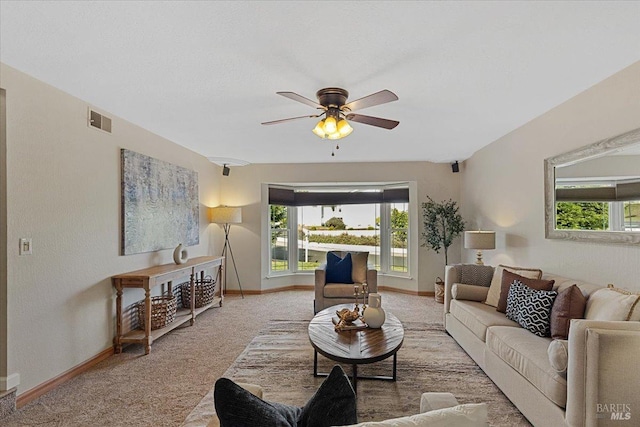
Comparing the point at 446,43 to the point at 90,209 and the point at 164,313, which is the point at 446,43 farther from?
the point at 164,313

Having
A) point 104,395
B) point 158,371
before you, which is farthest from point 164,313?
point 104,395

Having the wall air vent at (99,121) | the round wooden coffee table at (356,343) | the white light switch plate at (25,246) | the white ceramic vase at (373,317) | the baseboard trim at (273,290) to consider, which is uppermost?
the wall air vent at (99,121)

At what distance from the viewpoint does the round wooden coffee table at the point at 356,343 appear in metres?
2.51

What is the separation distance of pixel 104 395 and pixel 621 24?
4323 millimetres

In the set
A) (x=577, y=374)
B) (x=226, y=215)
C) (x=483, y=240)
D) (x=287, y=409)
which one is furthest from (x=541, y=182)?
(x=226, y=215)

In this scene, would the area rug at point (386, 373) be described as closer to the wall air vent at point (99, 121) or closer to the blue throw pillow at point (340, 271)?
the blue throw pillow at point (340, 271)

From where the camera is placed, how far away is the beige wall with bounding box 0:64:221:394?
2572mm

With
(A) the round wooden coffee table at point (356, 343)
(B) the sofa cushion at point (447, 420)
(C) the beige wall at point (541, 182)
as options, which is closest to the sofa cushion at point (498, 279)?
(C) the beige wall at point (541, 182)

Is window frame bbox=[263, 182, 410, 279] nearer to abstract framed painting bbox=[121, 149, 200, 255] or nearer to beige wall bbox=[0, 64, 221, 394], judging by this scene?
abstract framed painting bbox=[121, 149, 200, 255]

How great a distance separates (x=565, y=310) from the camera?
2529 millimetres

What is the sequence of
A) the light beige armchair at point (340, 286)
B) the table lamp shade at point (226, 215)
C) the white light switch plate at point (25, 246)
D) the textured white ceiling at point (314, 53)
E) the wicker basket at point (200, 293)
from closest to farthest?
the textured white ceiling at point (314, 53) < the white light switch plate at point (25, 246) < the light beige armchair at point (340, 286) < the wicker basket at point (200, 293) < the table lamp shade at point (226, 215)

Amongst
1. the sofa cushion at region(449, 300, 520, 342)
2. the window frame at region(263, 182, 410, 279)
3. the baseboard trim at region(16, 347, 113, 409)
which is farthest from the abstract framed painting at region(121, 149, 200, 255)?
the sofa cushion at region(449, 300, 520, 342)

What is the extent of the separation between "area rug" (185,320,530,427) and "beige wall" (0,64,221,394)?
1379 millimetres

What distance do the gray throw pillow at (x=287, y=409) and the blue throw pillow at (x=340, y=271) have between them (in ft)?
13.0
